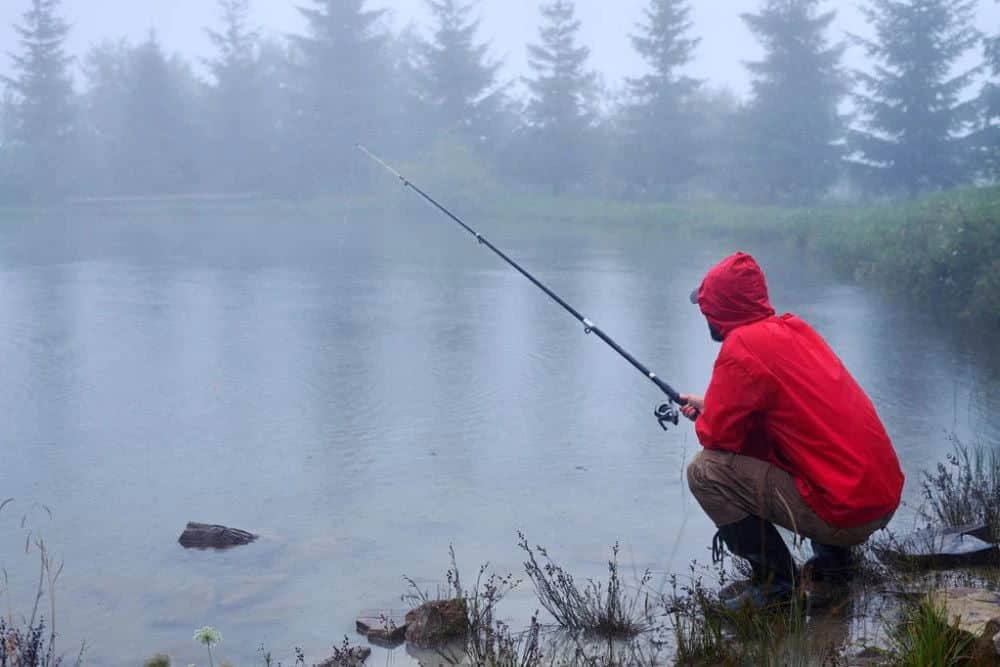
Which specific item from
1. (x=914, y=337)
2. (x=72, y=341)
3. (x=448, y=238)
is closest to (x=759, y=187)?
(x=448, y=238)

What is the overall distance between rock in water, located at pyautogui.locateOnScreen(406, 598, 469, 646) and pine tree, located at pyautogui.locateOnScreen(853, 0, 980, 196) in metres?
33.2

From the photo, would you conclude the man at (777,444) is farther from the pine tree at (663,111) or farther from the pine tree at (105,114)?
the pine tree at (105,114)

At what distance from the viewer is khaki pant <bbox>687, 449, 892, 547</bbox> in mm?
4160

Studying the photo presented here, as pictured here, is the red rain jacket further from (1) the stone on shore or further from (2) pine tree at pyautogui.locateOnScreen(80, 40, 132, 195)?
(2) pine tree at pyautogui.locateOnScreen(80, 40, 132, 195)

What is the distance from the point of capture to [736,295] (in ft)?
13.8

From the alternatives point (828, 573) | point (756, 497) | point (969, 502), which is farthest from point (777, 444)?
point (969, 502)

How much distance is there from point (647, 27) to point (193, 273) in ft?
89.1

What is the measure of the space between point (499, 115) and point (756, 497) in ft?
148

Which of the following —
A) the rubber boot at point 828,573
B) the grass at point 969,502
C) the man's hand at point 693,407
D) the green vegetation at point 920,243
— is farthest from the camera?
the green vegetation at point 920,243

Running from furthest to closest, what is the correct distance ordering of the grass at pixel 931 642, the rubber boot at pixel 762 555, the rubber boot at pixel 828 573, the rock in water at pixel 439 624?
the rock in water at pixel 439 624 < the rubber boot at pixel 828 573 < the rubber boot at pixel 762 555 < the grass at pixel 931 642

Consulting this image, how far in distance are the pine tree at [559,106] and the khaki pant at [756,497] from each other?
4129 cm

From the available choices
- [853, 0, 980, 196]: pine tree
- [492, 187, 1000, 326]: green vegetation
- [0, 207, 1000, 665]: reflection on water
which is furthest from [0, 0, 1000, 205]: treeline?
[0, 207, 1000, 665]: reflection on water

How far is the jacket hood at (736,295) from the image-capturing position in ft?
13.9

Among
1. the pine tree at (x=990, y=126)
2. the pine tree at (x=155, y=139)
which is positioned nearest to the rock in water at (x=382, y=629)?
the pine tree at (x=990, y=126)
